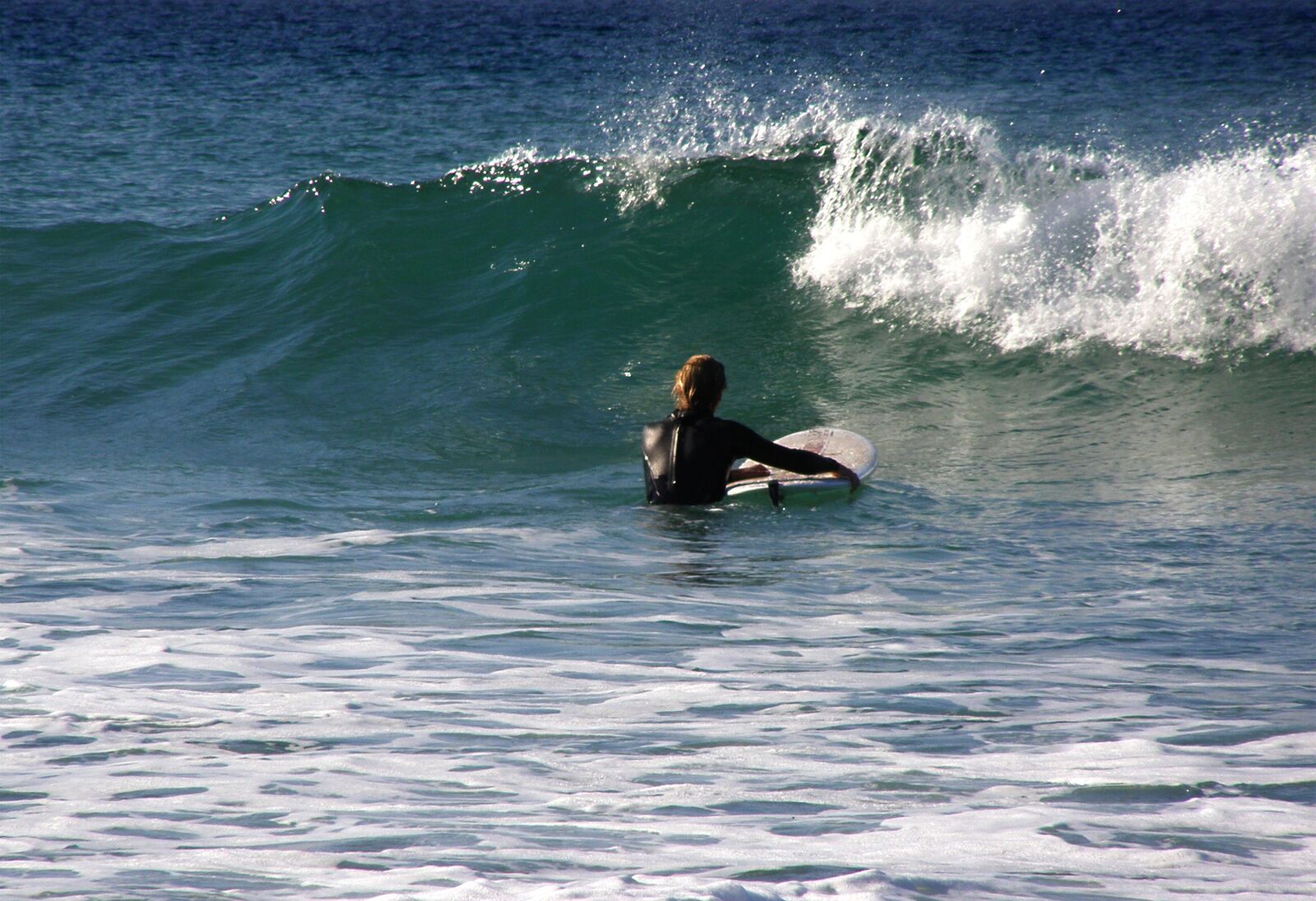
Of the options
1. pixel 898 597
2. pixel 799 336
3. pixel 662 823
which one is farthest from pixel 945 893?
pixel 799 336

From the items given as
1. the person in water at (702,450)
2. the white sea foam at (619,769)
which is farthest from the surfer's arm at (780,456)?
the white sea foam at (619,769)

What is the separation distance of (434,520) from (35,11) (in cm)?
5133

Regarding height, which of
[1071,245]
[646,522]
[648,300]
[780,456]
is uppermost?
[1071,245]

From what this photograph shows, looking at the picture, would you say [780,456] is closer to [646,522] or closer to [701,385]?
[701,385]

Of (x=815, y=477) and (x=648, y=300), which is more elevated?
(x=648, y=300)

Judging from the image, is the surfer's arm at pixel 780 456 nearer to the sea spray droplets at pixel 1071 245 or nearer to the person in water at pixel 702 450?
the person in water at pixel 702 450

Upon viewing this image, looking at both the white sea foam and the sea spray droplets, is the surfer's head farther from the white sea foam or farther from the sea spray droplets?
the sea spray droplets

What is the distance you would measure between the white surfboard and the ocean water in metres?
0.12

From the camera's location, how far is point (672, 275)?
12.6 meters

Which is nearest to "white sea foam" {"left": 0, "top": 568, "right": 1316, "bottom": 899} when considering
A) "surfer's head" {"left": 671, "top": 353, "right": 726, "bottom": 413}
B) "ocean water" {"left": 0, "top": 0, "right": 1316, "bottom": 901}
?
"ocean water" {"left": 0, "top": 0, "right": 1316, "bottom": 901}

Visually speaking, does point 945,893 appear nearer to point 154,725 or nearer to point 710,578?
point 154,725

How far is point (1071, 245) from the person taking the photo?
11.2 metres

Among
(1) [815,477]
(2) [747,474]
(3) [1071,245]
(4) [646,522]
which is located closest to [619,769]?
(4) [646,522]

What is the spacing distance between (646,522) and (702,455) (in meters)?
0.45
